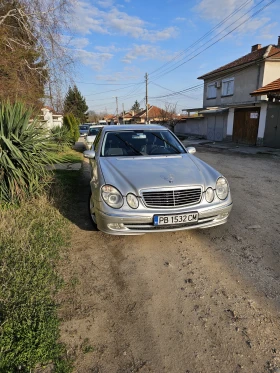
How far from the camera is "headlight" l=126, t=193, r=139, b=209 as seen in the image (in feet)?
9.54

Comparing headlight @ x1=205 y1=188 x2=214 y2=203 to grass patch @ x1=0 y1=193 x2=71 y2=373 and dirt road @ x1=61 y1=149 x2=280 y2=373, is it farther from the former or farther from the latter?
grass patch @ x1=0 y1=193 x2=71 y2=373

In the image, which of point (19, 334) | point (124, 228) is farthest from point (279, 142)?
point (19, 334)

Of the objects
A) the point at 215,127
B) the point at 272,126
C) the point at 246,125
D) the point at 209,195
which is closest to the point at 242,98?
the point at 215,127

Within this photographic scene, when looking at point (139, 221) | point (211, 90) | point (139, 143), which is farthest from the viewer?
point (211, 90)

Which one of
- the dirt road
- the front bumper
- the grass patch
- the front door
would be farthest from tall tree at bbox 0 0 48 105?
the front door

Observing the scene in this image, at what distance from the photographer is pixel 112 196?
299 cm

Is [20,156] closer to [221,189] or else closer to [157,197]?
[157,197]

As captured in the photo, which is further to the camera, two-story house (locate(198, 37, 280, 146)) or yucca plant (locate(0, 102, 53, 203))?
two-story house (locate(198, 37, 280, 146))

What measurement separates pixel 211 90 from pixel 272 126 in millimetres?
11701

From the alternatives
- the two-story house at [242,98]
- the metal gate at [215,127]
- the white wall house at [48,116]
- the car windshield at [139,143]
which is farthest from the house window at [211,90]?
the car windshield at [139,143]

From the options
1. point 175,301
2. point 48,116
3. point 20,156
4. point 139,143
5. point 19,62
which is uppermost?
point 19,62

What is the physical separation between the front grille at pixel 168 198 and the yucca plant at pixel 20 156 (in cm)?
243

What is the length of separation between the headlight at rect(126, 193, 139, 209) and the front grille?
11 centimetres

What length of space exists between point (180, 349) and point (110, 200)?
170 cm
